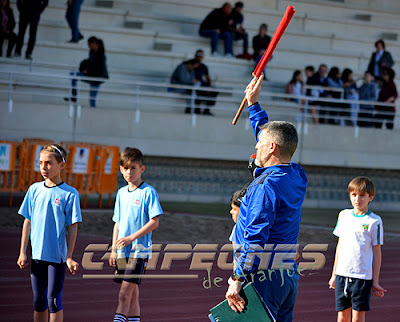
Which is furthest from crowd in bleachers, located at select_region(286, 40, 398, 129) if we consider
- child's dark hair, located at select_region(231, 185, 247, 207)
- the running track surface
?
child's dark hair, located at select_region(231, 185, 247, 207)

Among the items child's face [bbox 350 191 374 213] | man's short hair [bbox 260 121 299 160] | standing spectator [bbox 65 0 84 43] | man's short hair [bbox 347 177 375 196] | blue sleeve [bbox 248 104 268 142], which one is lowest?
child's face [bbox 350 191 374 213]

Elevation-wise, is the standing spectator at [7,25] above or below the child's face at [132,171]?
above

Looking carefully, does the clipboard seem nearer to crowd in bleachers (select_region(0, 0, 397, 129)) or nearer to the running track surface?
the running track surface

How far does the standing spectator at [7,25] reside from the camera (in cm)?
1667

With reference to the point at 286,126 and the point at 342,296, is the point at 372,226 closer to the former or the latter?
the point at 342,296

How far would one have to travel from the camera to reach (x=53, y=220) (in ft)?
15.7

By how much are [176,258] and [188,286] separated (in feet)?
6.06

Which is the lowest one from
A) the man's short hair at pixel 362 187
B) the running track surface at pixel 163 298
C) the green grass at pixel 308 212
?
the running track surface at pixel 163 298

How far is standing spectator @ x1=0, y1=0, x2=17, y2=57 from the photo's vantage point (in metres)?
16.7

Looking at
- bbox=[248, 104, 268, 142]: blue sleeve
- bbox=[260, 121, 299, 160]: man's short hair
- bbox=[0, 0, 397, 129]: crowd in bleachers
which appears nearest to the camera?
bbox=[260, 121, 299, 160]: man's short hair

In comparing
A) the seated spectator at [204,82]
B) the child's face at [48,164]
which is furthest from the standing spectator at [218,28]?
the child's face at [48,164]

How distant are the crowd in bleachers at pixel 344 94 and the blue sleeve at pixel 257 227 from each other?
47.8 ft

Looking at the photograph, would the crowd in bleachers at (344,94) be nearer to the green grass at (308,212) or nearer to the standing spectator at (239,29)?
the standing spectator at (239,29)

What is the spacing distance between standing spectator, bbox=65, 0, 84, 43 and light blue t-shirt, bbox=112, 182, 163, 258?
1396cm
